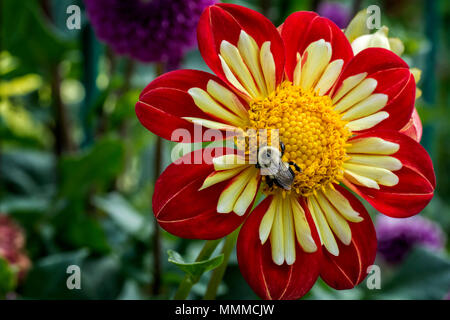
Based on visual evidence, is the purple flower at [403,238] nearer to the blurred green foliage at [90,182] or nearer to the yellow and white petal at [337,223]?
the blurred green foliage at [90,182]

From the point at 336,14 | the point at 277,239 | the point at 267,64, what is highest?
the point at 336,14

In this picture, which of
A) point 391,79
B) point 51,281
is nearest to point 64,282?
point 51,281

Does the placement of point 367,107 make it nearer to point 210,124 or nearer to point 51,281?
point 210,124

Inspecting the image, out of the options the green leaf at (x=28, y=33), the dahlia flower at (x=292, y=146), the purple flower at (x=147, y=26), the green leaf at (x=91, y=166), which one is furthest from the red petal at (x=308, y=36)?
the green leaf at (x=28, y=33)

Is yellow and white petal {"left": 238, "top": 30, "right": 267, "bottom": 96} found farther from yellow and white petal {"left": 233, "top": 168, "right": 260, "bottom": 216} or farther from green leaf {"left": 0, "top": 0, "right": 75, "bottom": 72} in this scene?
green leaf {"left": 0, "top": 0, "right": 75, "bottom": 72}

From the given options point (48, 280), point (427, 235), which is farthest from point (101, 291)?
point (427, 235)

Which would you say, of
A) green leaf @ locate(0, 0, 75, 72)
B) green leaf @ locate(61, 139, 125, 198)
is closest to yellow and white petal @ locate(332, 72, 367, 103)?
green leaf @ locate(61, 139, 125, 198)
